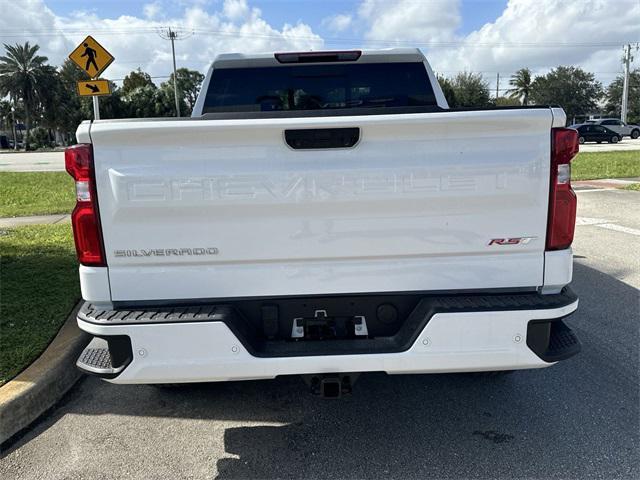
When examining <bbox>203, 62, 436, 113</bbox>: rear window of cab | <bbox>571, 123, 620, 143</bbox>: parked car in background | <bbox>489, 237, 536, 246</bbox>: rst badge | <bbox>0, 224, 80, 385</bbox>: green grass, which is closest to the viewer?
<bbox>489, 237, 536, 246</bbox>: rst badge

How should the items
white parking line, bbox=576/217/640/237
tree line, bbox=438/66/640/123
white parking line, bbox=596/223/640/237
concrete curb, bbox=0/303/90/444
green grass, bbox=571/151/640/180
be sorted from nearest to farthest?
1. concrete curb, bbox=0/303/90/444
2. white parking line, bbox=596/223/640/237
3. white parking line, bbox=576/217/640/237
4. green grass, bbox=571/151/640/180
5. tree line, bbox=438/66/640/123

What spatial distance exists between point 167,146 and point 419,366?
154cm

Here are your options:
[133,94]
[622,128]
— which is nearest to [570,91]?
[622,128]

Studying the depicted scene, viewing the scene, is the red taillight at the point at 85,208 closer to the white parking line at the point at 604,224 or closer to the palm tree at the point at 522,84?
the white parking line at the point at 604,224

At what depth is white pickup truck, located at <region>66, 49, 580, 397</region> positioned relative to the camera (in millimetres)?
2400

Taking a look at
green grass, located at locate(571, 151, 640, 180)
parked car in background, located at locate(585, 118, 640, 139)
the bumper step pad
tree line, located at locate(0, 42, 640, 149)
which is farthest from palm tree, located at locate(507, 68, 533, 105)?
the bumper step pad

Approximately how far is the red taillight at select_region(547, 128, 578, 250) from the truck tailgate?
4 cm

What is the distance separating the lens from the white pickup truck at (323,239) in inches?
94.5

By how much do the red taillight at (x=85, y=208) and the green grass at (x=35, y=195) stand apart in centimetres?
920

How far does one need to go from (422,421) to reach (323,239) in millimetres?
1454

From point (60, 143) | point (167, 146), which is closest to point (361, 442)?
point (167, 146)

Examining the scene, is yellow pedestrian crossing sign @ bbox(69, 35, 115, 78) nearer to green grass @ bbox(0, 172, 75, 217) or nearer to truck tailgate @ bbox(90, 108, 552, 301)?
green grass @ bbox(0, 172, 75, 217)

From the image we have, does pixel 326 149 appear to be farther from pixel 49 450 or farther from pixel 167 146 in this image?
pixel 49 450

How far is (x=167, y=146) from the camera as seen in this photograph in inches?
94.0
